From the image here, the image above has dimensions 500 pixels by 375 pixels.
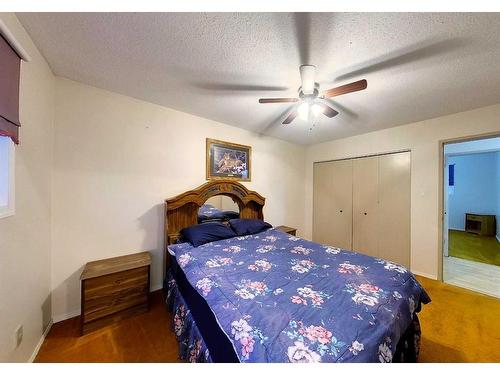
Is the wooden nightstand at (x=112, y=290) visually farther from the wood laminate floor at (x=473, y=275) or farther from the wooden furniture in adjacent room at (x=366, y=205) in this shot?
the wood laminate floor at (x=473, y=275)

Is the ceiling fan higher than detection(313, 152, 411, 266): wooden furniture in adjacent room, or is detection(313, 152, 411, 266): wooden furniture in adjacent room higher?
the ceiling fan

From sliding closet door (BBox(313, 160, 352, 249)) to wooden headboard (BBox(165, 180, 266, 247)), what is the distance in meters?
1.57

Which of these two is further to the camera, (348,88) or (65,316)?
(65,316)

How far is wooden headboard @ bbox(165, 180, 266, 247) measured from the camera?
7.57 feet

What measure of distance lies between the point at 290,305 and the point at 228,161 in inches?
89.1

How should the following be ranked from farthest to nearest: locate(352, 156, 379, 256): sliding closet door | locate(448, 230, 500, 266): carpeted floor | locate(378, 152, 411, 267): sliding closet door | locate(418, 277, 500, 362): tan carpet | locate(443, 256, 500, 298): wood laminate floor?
locate(448, 230, 500, 266): carpeted floor < locate(352, 156, 379, 256): sliding closet door < locate(378, 152, 411, 267): sliding closet door < locate(443, 256, 500, 298): wood laminate floor < locate(418, 277, 500, 362): tan carpet

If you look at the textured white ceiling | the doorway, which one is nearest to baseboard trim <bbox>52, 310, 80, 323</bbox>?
the textured white ceiling

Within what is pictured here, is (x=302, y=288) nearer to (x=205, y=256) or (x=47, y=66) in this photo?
(x=205, y=256)

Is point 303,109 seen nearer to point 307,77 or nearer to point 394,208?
point 307,77

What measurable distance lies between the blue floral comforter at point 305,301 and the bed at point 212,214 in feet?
2.36

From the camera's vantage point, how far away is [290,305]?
1.07 m

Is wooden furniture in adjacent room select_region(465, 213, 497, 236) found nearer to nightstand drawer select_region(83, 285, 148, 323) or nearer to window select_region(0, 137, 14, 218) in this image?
nightstand drawer select_region(83, 285, 148, 323)

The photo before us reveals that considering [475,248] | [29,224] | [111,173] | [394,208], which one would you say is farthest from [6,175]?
[475,248]
